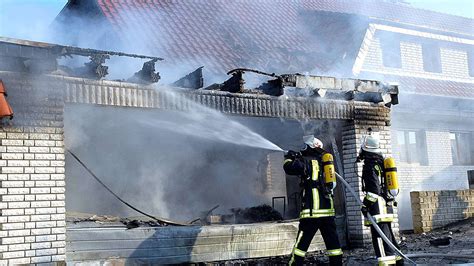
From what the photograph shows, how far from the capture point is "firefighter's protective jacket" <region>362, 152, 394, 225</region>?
6.66 meters

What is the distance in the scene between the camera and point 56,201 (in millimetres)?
6164

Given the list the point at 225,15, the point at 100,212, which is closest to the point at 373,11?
the point at 225,15

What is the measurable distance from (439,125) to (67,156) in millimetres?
11966

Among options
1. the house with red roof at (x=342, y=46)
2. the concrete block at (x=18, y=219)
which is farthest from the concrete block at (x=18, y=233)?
the house with red roof at (x=342, y=46)

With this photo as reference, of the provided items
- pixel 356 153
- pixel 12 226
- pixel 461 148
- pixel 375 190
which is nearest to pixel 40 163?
pixel 12 226

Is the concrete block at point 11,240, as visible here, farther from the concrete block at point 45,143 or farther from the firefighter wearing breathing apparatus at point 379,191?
the firefighter wearing breathing apparatus at point 379,191

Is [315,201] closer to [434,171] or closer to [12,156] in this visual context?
[12,156]

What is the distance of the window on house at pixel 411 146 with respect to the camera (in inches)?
623

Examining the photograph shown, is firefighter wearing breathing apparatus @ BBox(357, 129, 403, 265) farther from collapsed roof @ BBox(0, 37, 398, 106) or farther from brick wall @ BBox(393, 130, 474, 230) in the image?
brick wall @ BBox(393, 130, 474, 230)

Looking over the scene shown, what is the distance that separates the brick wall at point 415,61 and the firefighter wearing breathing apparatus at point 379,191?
379 inches

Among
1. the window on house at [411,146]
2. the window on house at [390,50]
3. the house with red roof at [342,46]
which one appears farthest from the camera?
the window on house at [390,50]

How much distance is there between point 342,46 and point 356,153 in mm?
7301

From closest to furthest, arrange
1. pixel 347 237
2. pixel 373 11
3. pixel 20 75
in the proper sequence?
pixel 20 75, pixel 347 237, pixel 373 11

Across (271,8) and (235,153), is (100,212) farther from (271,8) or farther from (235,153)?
(271,8)
